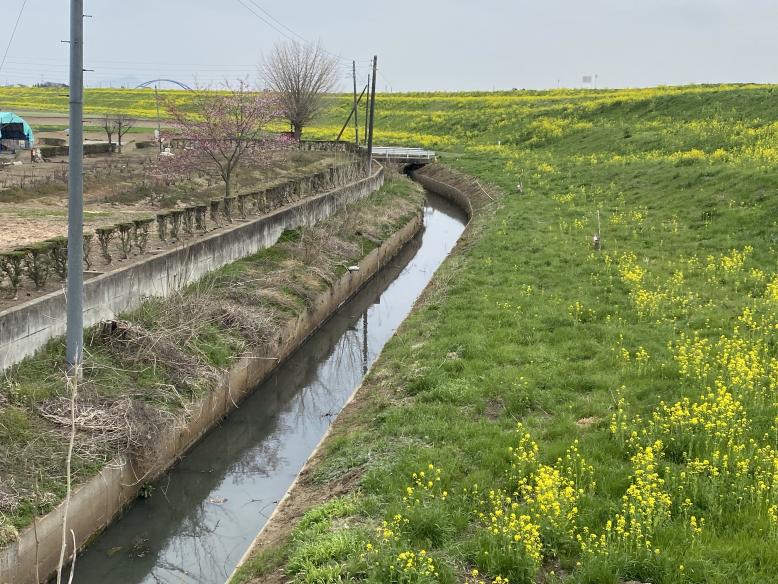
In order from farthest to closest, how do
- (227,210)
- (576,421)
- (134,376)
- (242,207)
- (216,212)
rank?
1. (242,207)
2. (227,210)
3. (216,212)
4. (134,376)
5. (576,421)

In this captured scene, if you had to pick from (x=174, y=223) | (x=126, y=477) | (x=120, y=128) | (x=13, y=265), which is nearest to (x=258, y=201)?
(x=174, y=223)

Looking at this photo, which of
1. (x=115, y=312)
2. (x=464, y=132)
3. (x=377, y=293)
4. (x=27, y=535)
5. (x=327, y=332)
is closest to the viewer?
(x=27, y=535)

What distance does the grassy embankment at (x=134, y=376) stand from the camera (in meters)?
7.16

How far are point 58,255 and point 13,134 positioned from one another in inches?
1089

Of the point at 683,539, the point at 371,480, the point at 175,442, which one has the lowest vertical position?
the point at 175,442

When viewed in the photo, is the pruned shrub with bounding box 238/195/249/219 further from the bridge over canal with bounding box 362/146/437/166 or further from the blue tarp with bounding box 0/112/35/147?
the bridge over canal with bounding box 362/146/437/166

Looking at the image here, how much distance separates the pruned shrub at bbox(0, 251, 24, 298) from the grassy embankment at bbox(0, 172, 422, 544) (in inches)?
42.6

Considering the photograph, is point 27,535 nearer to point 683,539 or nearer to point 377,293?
point 683,539

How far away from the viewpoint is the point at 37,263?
9961mm

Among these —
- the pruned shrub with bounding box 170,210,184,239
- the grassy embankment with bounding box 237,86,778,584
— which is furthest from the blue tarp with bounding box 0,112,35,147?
the grassy embankment with bounding box 237,86,778,584

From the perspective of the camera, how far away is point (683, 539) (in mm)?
5434

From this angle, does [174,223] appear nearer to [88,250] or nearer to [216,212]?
[88,250]

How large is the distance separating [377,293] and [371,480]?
13664 millimetres

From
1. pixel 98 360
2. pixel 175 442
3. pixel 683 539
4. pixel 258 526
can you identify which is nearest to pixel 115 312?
pixel 98 360
